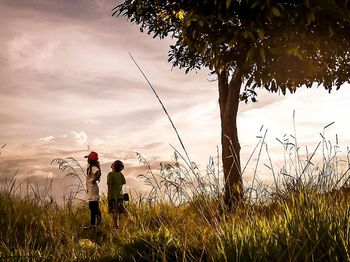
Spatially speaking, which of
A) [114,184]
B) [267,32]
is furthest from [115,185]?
[267,32]

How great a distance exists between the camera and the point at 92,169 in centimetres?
1031

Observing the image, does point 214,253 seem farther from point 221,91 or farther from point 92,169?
point 221,91

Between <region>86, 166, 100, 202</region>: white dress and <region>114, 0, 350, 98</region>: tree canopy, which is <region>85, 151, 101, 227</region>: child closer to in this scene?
<region>86, 166, 100, 202</region>: white dress

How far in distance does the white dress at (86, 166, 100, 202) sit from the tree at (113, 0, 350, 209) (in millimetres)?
2769

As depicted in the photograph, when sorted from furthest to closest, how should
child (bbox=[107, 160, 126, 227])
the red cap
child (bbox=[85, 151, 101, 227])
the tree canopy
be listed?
1. child (bbox=[107, 160, 126, 227])
2. the red cap
3. child (bbox=[85, 151, 101, 227])
4. the tree canopy

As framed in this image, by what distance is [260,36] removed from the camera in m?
8.23

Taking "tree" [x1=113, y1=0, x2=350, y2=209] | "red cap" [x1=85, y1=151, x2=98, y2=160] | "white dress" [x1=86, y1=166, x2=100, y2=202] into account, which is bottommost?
"white dress" [x1=86, y1=166, x2=100, y2=202]

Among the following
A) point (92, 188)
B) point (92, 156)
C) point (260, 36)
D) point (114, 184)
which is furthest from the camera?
point (114, 184)

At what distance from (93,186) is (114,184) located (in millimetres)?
548

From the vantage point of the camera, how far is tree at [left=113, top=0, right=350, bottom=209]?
28.6 ft

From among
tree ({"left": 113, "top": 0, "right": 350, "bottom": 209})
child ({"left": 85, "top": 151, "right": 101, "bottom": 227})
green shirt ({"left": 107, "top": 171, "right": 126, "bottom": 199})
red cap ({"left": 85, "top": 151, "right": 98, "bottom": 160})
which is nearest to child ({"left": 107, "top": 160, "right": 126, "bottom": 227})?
green shirt ({"left": 107, "top": 171, "right": 126, "bottom": 199})

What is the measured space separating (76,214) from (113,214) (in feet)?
3.25

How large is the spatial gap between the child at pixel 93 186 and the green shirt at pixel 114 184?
34cm

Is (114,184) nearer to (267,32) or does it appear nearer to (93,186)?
(93,186)
